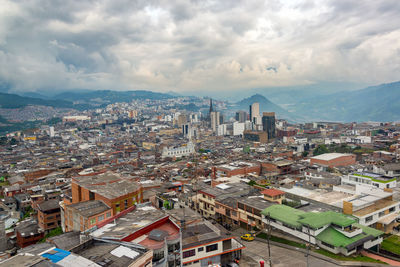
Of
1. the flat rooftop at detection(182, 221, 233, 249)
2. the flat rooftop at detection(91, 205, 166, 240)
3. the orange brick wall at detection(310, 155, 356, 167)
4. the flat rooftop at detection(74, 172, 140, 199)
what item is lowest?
the orange brick wall at detection(310, 155, 356, 167)

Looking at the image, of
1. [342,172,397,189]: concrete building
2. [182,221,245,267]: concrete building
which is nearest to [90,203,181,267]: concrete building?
[182,221,245,267]: concrete building

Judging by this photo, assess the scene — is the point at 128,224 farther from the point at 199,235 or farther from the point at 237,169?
the point at 237,169

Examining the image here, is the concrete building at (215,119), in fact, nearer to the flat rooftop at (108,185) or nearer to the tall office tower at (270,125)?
the tall office tower at (270,125)

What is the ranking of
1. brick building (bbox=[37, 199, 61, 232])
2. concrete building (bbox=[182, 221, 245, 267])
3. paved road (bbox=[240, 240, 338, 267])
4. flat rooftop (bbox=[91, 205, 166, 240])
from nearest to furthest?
1. flat rooftop (bbox=[91, 205, 166, 240])
2. concrete building (bbox=[182, 221, 245, 267])
3. paved road (bbox=[240, 240, 338, 267])
4. brick building (bbox=[37, 199, 61, 232])

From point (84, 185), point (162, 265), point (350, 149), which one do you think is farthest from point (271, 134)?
point (162, 265)

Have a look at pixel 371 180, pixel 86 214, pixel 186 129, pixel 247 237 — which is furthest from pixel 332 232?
pixel 186 129

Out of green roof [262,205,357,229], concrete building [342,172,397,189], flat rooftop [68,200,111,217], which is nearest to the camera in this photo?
green roof [262,205,357,229]

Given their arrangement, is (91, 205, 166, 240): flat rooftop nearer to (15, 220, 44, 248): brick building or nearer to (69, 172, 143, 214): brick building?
(69, 172, 143, 214): brick building
